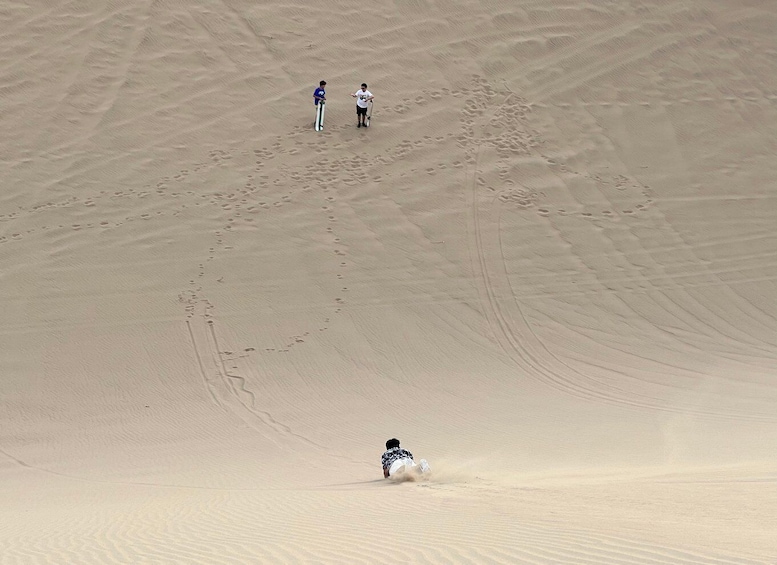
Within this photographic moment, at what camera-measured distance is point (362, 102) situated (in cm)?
1770

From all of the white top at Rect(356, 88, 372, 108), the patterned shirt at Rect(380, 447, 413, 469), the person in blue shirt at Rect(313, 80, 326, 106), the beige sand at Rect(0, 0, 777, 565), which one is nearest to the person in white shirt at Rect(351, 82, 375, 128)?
the white top at Rect(356, 88, 372, 108)

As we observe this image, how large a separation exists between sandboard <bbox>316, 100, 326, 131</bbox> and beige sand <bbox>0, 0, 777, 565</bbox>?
0.34 m

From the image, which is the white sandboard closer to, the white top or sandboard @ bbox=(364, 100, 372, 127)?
the white top

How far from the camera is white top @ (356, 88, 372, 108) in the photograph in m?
17.6

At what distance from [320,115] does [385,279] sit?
164 inches

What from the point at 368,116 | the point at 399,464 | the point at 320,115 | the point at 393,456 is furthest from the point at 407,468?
the point at 368,116

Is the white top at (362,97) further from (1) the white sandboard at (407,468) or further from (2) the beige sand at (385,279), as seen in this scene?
(1) the white sandboard at (407,468)

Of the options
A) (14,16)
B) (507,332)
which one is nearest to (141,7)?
(14,16)

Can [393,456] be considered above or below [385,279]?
below

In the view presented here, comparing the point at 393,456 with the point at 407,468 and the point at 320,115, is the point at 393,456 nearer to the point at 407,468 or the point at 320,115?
the point at 407,468

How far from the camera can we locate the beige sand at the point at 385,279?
7777mm

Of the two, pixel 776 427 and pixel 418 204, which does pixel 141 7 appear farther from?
pixel 776 427

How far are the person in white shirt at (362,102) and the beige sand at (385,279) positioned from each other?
1.03 feet

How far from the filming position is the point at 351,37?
20422 millimetres
